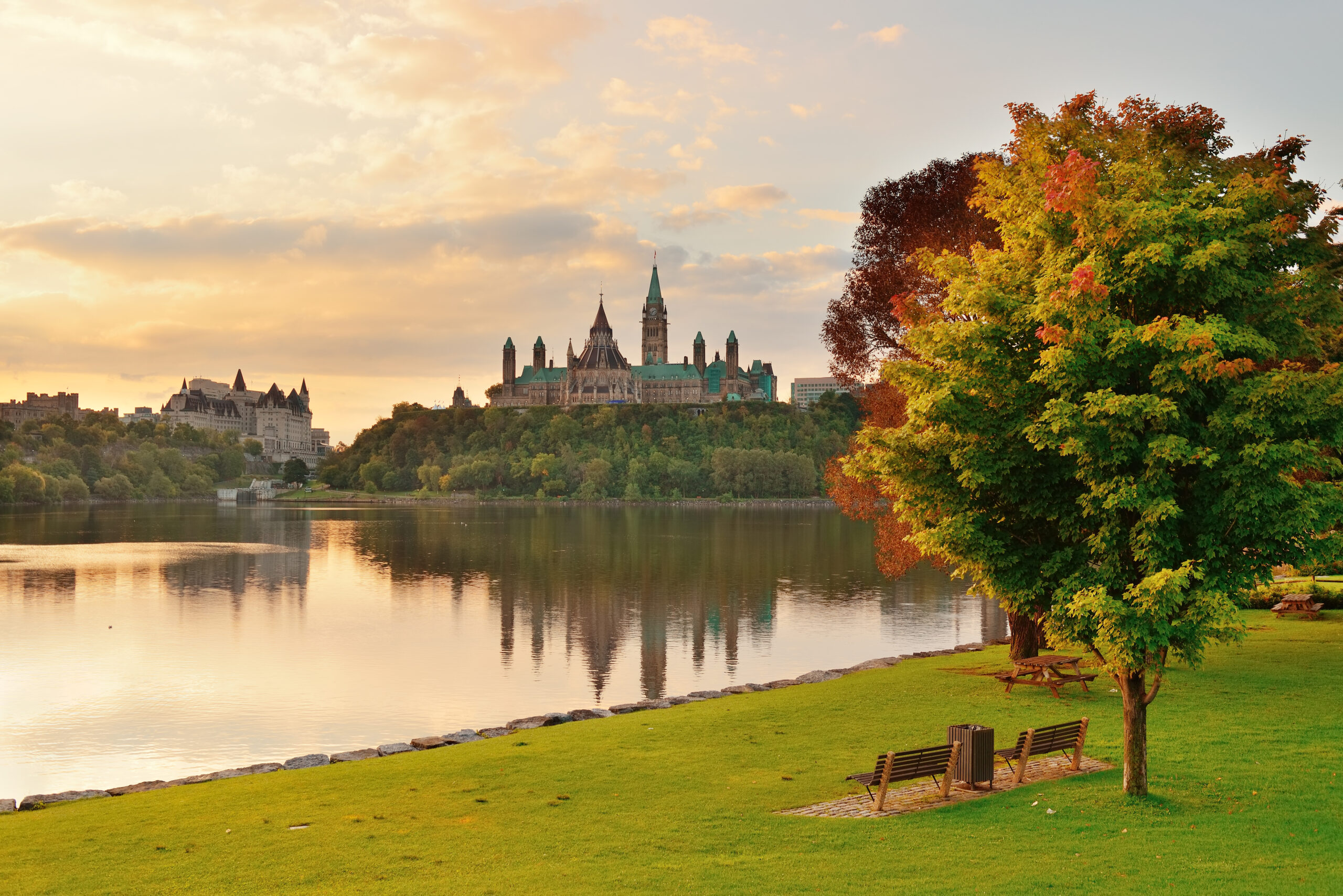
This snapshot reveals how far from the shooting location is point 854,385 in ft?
105

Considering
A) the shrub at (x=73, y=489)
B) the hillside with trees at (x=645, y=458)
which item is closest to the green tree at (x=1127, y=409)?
the hillside with trees at (x=645, y=458)

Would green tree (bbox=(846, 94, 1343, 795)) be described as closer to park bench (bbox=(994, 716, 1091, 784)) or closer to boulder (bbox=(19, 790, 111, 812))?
park bench (bbox=(994, 716, 1091, 784))

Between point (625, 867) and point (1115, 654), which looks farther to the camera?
point (1115, 654)

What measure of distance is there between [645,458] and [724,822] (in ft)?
550

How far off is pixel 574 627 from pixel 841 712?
1849 cm

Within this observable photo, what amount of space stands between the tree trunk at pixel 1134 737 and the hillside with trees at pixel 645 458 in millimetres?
151906

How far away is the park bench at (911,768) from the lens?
477 inches

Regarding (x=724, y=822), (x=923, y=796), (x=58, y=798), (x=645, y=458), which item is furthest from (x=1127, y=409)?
(x=645, y=458)

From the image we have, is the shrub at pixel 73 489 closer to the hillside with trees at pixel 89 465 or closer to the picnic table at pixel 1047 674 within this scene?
the hillside with trees at pixel 89 465

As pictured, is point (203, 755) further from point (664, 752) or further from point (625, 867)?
point (625, 867)

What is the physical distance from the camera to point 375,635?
115ft

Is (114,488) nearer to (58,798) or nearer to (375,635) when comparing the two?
(375,635)

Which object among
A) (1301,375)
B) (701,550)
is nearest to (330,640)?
(1301,375)

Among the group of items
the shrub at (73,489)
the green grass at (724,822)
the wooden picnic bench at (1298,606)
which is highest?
the shrub at (73,489)
